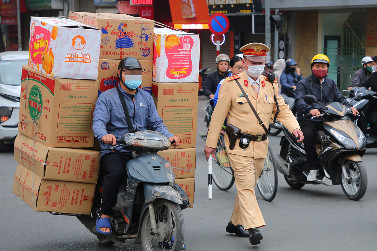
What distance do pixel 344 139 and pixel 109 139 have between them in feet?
13.5

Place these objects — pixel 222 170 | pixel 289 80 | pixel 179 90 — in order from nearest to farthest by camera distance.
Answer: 1. pixel 179 90
2. pixel 222 170
3. pixel 289 80

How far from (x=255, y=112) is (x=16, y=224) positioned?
279 cm

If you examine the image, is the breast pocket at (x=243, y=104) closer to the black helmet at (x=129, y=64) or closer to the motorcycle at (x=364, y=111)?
the black helmet at (x=129, y=64)

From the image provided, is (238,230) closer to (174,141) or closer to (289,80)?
(174,141)

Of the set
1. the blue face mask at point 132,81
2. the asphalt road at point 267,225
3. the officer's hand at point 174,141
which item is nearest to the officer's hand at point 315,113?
the asphalt road at point 267,225

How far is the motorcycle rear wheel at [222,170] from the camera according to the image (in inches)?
411

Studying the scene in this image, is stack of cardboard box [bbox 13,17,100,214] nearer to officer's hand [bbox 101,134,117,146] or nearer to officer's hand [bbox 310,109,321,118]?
officer's hand [bbox 101,134,117,146]

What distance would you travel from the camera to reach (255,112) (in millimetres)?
7402

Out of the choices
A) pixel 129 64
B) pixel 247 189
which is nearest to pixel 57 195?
pixel 129 64

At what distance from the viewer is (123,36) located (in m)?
7.11

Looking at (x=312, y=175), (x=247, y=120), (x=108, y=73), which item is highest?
(x=108, y=73)

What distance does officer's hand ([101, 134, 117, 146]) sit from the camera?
21.2 ft

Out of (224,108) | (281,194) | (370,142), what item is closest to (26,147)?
(224,108)

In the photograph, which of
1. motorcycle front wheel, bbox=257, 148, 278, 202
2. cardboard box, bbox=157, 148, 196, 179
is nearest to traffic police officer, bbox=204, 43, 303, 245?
cardboard box, bbox=157, 148, 196, 179
